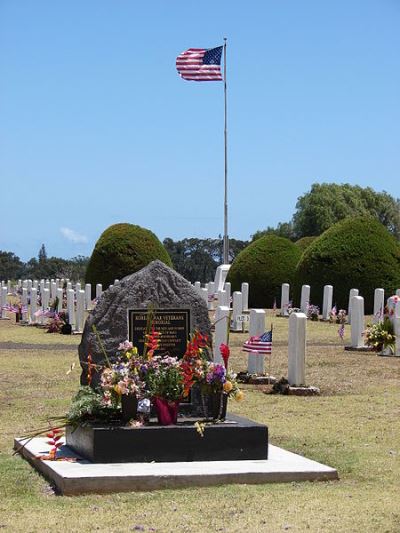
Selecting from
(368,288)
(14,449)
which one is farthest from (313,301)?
(14,449)

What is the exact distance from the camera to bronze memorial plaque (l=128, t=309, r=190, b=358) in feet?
31.8

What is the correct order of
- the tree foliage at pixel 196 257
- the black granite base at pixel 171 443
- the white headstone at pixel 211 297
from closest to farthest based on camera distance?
the black granite base at pixel 171 443 → the white headstone at pixel 211 297 → the tree foliage at pixel 196 257

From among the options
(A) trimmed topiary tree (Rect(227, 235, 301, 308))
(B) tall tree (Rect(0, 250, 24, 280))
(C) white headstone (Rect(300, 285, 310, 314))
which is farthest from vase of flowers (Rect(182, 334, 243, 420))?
(B) tall tree (Rect(0, 250, 24, 280))

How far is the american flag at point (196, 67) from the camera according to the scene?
1577 inches

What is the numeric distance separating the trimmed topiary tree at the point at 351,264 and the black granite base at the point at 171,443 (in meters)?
22.1

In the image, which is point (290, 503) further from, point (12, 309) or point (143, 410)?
point (12, 309)

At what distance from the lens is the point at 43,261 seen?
70.6m

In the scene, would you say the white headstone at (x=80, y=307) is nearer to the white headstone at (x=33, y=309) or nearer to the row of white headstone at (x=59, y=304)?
the row of white headstone at (x=59, y=304)

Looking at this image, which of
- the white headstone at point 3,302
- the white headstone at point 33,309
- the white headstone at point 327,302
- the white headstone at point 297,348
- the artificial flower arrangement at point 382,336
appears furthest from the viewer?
the white headstone at point 3,302

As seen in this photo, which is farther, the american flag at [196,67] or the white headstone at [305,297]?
the american flag at [196,67]

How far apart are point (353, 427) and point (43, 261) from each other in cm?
6030

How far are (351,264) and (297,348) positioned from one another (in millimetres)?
17154

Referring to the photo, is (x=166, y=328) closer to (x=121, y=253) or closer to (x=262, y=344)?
(x=262, y=344)

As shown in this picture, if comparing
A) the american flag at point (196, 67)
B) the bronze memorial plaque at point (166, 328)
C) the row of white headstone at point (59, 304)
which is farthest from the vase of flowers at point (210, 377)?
the american flag at point (196, 67)
